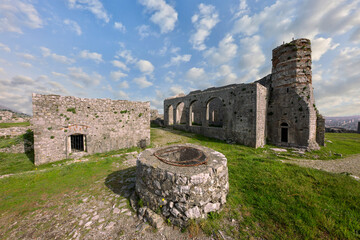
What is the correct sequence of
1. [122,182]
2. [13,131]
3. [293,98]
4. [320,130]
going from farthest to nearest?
[320,130] → [293,98] → [13,131] → [122,182]

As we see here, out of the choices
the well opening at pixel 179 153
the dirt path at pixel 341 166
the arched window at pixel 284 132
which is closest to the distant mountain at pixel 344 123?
the arched window at pixel 284 132

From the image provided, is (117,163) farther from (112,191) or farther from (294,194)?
(294,194)

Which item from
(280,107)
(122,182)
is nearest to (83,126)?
(122,182)

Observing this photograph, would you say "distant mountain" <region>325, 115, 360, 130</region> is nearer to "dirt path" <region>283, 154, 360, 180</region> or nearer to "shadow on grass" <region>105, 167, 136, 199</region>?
"dirt path" <region>283, 154, 360, 180</region>

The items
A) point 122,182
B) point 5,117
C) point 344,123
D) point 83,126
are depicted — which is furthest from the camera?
point 344,123

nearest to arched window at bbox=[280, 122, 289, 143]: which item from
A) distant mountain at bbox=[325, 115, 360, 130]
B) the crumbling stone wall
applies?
the crumbling stone wall

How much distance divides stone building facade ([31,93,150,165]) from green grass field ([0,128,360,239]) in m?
2.16

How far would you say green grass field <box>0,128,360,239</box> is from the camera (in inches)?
129

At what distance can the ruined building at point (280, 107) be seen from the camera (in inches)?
443

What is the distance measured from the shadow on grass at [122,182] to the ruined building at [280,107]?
10.7 m

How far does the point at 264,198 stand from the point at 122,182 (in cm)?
598

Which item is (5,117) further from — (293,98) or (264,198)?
(293,98)

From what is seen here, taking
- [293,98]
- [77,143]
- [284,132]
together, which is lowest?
[77,143]

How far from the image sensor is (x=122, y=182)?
564 centimetres
